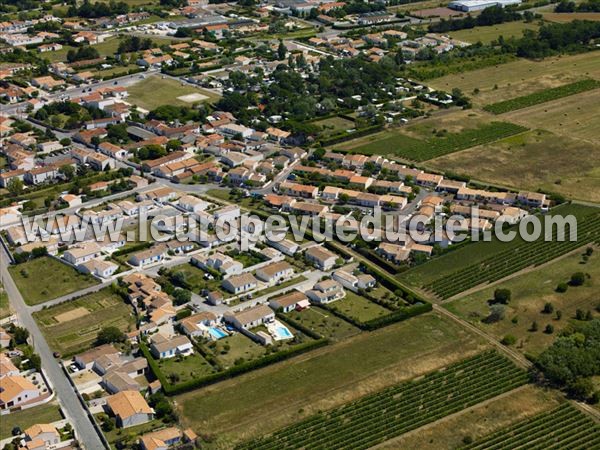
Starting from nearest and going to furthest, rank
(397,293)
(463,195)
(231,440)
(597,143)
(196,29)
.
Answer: (231,440) → (397,293) → (463,195) → (597,143) → (196,29)

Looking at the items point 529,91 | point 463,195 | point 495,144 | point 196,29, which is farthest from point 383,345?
point 196,29

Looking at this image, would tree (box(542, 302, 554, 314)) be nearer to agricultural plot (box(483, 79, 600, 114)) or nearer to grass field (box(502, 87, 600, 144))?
grass field (box(502, 87, 600, 144))

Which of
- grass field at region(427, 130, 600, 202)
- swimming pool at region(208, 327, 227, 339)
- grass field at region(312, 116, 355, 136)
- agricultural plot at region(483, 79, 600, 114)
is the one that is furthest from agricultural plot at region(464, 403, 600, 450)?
agricultural plot at region(483, 79, 600, 114)

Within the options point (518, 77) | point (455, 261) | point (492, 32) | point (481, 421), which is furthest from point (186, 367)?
point (492, 32)

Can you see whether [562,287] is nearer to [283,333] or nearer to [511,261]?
[511,261]

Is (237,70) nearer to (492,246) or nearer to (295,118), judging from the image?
(295,118)

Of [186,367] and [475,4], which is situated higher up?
[475,4]

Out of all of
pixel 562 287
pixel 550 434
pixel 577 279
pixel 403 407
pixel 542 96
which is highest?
pixel 542 96
